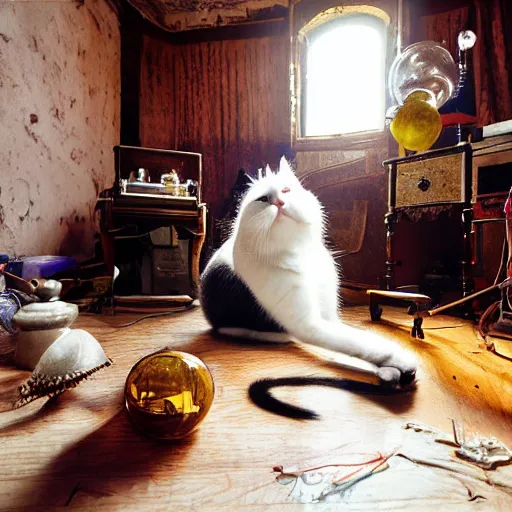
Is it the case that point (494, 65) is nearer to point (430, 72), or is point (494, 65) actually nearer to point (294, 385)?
point (430, 72)

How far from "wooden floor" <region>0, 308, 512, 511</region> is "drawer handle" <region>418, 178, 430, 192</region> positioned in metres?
1.07

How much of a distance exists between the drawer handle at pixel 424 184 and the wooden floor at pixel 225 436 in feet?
3.51

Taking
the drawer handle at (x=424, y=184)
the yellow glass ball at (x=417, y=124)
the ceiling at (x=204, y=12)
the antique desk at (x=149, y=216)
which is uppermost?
the ceiling at (x=204, y=12)

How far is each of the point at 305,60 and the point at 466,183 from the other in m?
2.12

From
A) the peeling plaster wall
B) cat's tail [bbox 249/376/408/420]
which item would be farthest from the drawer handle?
the peeling plaster wall

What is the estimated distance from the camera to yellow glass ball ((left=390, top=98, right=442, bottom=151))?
6.38 feet

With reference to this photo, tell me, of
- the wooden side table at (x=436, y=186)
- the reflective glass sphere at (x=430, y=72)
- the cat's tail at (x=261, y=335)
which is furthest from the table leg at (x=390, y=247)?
the cat's tail at (x=261, y=335)

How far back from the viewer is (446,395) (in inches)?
37.4

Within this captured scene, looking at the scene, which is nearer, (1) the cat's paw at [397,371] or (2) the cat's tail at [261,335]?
(1) the cat's paw at [397,371]

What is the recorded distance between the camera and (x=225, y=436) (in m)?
0.73

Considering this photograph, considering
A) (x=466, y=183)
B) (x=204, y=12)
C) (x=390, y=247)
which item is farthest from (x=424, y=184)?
(x=204, y=12)

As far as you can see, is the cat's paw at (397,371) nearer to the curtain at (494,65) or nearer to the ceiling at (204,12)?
the curtain at (494,65)

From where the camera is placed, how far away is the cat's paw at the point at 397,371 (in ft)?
3.17

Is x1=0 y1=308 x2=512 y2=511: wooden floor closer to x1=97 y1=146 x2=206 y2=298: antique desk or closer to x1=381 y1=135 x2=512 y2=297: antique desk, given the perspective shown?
x1=381 y1=135 x2=512 y2=297: antique desk
